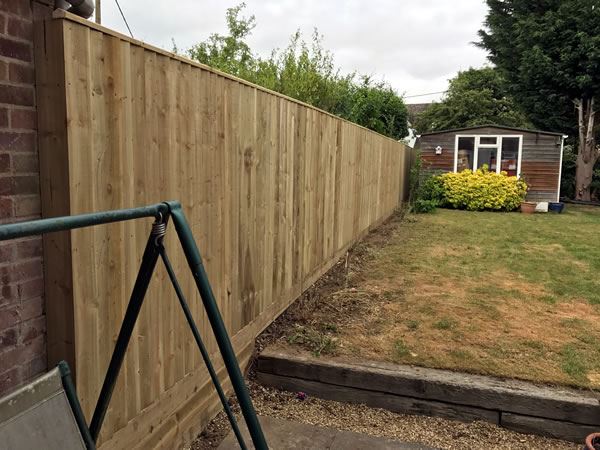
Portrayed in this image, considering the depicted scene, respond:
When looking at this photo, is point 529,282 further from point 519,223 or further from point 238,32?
point 238,32

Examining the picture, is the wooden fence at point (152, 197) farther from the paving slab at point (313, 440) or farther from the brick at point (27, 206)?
the paving slab at point (313, 440)

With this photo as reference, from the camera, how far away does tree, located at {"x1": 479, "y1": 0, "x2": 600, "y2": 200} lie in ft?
57.5

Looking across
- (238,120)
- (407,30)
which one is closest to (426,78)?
(407,30)

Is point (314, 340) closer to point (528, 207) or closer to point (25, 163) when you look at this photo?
point (25, 163)

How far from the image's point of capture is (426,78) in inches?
2301

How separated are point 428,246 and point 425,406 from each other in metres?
5.38

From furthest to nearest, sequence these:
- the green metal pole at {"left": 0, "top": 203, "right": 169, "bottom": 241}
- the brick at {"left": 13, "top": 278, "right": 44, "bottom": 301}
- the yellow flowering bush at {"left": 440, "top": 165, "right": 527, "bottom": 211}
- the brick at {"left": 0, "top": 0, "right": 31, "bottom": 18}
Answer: the yellow flowering bush at {"left": 440, "top": 165, "right": 527, "bottom": 211}
the brick at {"left": 13, "top": 278, "right": 44, "bottom": 301}
the brick at {"left": 0, "top": 0, "right": 31, "bottom": 18}
the green metal pole at {"left": 0, "top": 203, "right": 169, "bottom": 241}

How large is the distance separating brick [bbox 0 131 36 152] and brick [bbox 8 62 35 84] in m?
0.17

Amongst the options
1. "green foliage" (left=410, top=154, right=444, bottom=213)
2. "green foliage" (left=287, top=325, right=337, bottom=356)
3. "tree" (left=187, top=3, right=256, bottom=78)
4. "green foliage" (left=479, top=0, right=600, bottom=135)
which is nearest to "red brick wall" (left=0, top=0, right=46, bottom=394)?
"green foliage" (left=287, top=325, right=337, bottom=356)

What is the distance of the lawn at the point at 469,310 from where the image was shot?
3381mm

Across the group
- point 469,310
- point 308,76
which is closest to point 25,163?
point 469,310

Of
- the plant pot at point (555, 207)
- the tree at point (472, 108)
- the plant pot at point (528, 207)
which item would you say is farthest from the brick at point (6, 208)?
the tree at point (472, 108)

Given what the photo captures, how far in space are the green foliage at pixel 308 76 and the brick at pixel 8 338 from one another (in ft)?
29.0

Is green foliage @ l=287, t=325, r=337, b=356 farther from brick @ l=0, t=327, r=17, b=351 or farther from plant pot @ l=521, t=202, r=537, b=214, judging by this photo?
plant pot @ l=521, t=202, r=537, b=214
